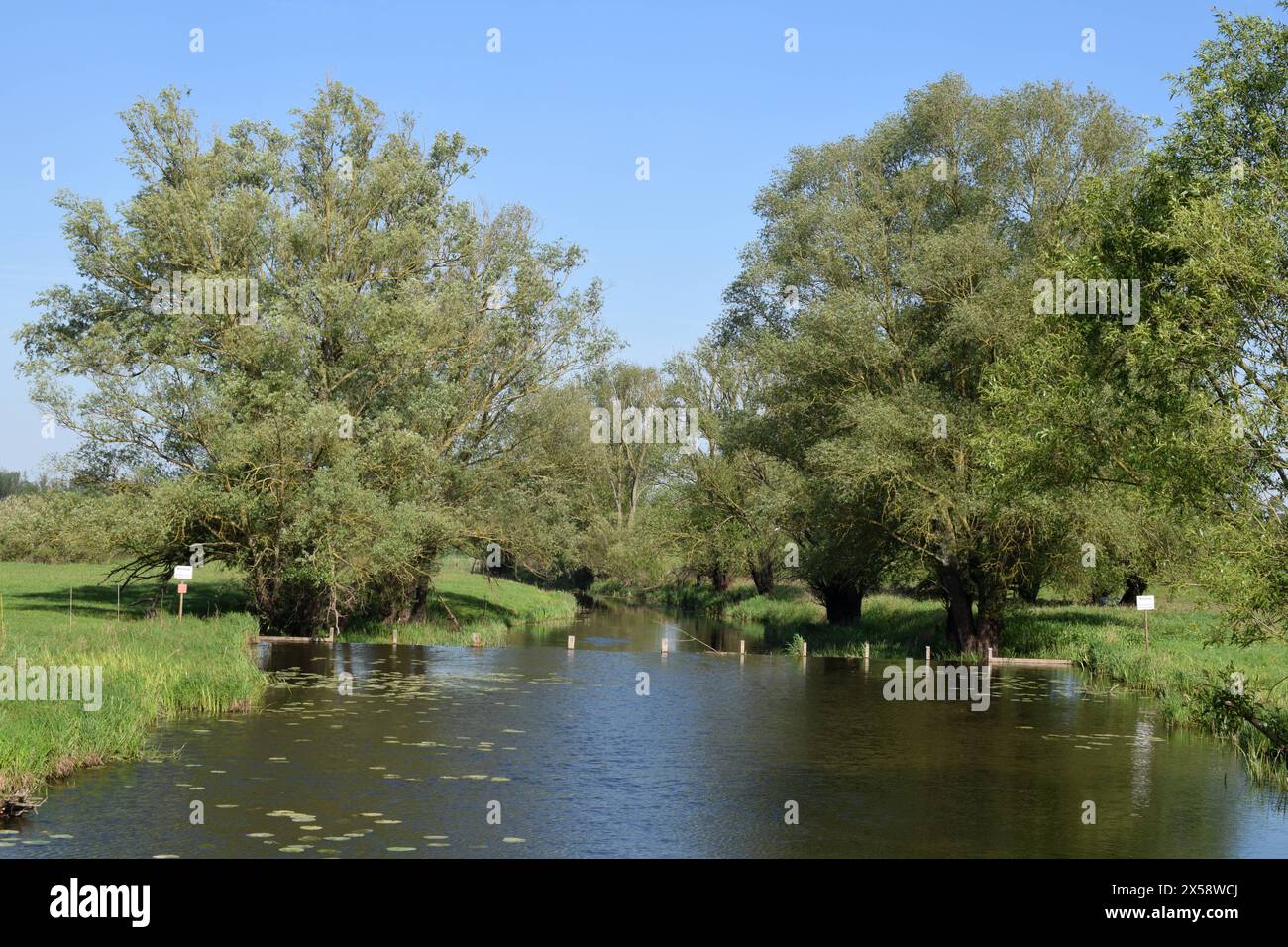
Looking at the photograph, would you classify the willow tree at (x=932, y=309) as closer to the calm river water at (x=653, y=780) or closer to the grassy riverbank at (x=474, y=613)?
the calm river water at (x=653, y=780)

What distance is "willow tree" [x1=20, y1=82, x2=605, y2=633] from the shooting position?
141 feet

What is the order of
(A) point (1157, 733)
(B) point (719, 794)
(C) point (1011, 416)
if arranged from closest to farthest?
(B) point (719, 794) → (A) point (1157, 733) → (C) point (1011, 416)

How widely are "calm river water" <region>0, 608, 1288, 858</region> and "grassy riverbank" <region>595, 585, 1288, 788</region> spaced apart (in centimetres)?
112

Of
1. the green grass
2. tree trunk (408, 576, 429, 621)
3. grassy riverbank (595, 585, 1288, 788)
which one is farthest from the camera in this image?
tree trunk (408, 576, 429, 621)

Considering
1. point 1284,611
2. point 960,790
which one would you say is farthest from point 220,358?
point 1284,611

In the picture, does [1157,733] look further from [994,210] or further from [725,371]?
[725,371]

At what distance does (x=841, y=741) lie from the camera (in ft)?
86.1

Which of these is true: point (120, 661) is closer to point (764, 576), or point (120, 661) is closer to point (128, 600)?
point (128, 600)

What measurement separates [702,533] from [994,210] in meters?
22.7

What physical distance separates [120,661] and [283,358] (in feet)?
64.7

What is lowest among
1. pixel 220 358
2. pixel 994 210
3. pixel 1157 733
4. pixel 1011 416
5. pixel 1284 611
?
pixel 1157 733

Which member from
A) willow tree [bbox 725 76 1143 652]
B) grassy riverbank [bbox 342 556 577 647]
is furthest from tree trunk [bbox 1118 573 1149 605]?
grassy riverbank [bbox 342 556 577 647]

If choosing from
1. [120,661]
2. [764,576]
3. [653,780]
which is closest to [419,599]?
[764,576]
